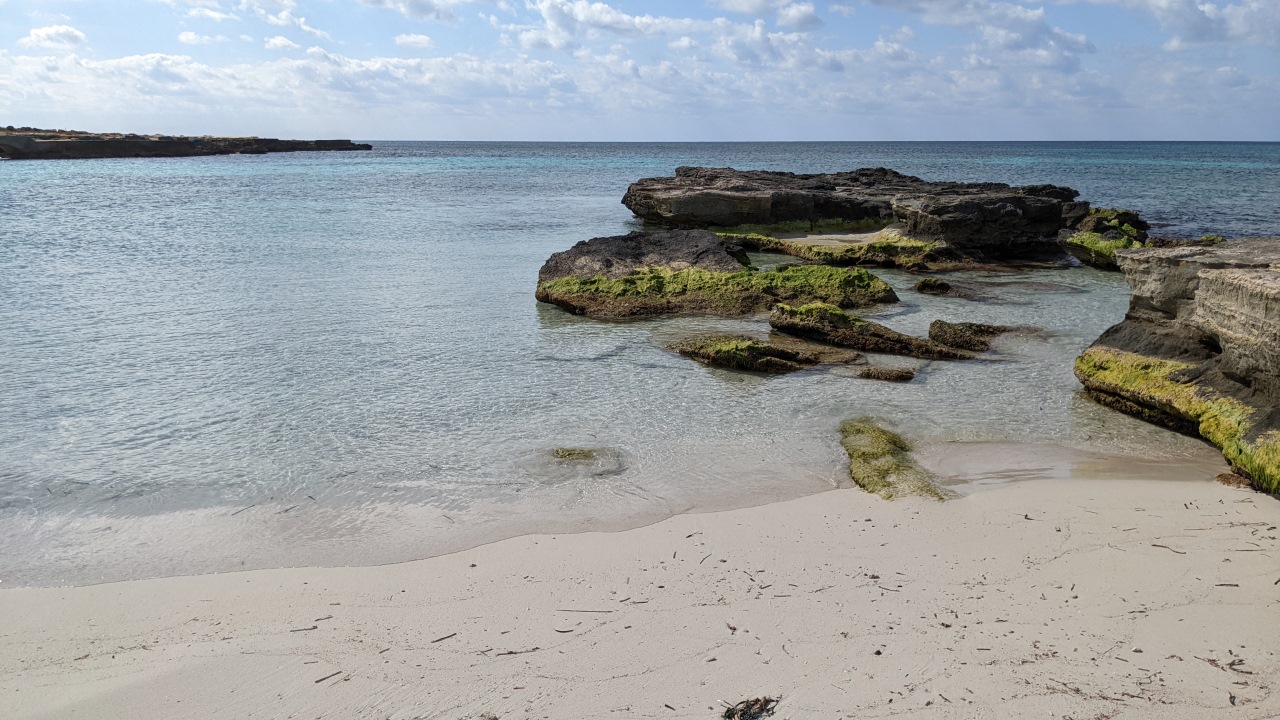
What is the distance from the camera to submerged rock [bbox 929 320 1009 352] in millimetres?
10328

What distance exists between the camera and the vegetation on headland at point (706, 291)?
12617 mm

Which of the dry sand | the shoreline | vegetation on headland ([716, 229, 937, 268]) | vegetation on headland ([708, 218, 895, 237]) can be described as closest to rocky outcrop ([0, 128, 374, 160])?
vegetation on headland ([708, 218, 895, 237])

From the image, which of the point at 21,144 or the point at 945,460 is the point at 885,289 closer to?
the point at 945,460

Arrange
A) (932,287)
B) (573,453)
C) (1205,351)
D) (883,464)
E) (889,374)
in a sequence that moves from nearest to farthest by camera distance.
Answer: (883,464) < (573,453) < (1205,351) < (889,374) < (932,287)

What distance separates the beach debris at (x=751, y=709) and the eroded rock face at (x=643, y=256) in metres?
10.6

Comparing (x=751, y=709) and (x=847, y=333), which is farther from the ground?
(x=847, y=333)

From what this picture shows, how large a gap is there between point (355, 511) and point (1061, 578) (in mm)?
4506

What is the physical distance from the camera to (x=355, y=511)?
586 centimetres

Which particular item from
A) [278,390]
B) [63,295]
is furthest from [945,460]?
[63,295]

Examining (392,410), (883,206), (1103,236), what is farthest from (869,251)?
(392,410)

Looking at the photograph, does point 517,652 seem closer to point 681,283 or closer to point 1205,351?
point 1205,351

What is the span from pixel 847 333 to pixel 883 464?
416 centimetres

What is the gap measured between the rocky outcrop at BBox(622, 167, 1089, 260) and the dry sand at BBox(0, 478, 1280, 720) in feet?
45.6

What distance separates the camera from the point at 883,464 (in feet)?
21.4
